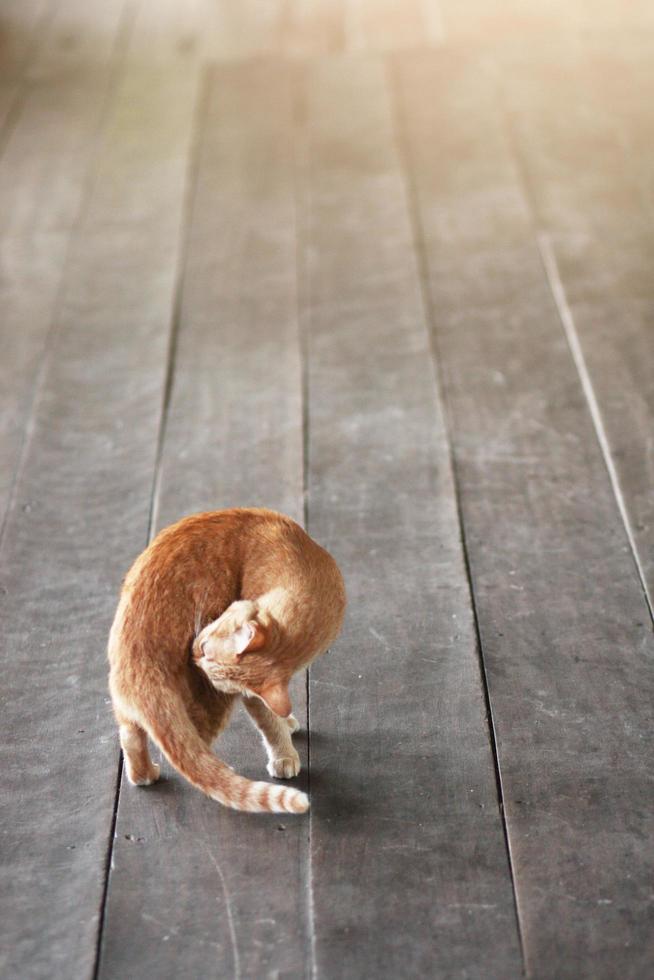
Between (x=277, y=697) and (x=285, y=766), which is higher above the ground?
(x=277, y=697)

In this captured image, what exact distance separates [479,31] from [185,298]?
71.4 inches

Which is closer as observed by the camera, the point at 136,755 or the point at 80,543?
the point at 136,755

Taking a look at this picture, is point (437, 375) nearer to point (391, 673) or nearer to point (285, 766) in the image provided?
point (391, 673)

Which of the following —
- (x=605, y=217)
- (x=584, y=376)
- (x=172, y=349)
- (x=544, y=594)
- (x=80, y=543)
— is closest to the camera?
(x=544, y=594)

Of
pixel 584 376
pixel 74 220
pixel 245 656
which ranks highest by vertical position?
pixel 245 656

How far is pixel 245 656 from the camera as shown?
1179 mm

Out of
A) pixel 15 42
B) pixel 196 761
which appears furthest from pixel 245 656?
pixel 15 42

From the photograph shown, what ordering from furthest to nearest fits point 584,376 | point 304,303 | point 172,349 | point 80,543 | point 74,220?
point 74,220 → point 304,303 → point 172,349 → point 584,376 → point 80,543

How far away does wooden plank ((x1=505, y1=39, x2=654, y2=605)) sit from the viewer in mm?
2006

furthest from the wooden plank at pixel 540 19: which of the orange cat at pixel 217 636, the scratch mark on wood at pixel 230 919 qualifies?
the scratch mark on wood at pixel 230 919

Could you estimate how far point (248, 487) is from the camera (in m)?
1.90

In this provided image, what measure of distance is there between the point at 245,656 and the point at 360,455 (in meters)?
0.84

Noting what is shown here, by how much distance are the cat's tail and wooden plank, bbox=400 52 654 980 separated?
0.94ft

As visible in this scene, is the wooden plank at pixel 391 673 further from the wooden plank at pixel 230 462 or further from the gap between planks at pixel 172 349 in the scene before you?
the gap between planks at pixel 172 349
